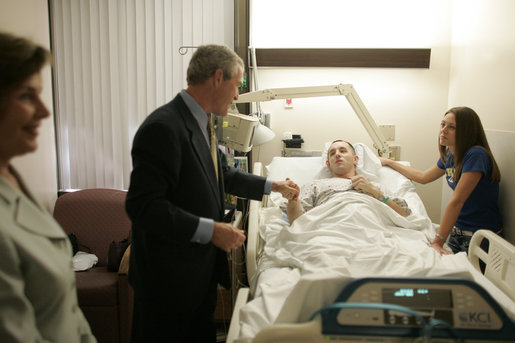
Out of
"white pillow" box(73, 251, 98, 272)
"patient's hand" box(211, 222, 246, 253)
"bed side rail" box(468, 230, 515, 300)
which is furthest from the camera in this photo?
"white pillow" box(73, 251, 98, 272)

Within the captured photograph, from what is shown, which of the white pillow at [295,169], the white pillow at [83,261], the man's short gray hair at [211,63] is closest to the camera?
the man's short gray hair at [211,63]

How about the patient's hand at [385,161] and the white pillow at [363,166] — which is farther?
the patient's hand at [385,161]

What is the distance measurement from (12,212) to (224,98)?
928 millimetres

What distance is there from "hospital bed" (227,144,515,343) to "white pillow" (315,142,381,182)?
3.45ft

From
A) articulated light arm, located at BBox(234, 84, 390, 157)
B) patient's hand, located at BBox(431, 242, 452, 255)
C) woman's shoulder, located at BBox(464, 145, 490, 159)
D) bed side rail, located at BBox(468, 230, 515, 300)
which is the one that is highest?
articulated light arm, located at BBox(234, 84, 390, 157)

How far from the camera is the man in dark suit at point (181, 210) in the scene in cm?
131

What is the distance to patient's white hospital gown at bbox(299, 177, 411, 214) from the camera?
101 inches

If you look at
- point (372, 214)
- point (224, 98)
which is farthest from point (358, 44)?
point (224, 98)

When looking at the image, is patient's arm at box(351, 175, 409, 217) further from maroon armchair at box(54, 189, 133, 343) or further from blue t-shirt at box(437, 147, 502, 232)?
maroon armchair at box(54, 189, 133, 343)

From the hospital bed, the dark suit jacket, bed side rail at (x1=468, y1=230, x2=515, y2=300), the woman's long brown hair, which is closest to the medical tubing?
the hospital bed

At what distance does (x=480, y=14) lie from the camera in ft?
9.38

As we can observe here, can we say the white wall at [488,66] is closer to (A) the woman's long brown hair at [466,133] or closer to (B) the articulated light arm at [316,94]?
(A) the woman's long brown hair at [466,133]

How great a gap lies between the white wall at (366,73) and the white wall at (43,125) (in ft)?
5.44

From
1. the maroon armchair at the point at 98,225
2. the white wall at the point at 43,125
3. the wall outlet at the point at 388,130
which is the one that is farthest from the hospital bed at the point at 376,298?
the white wall at the point at 43,125
